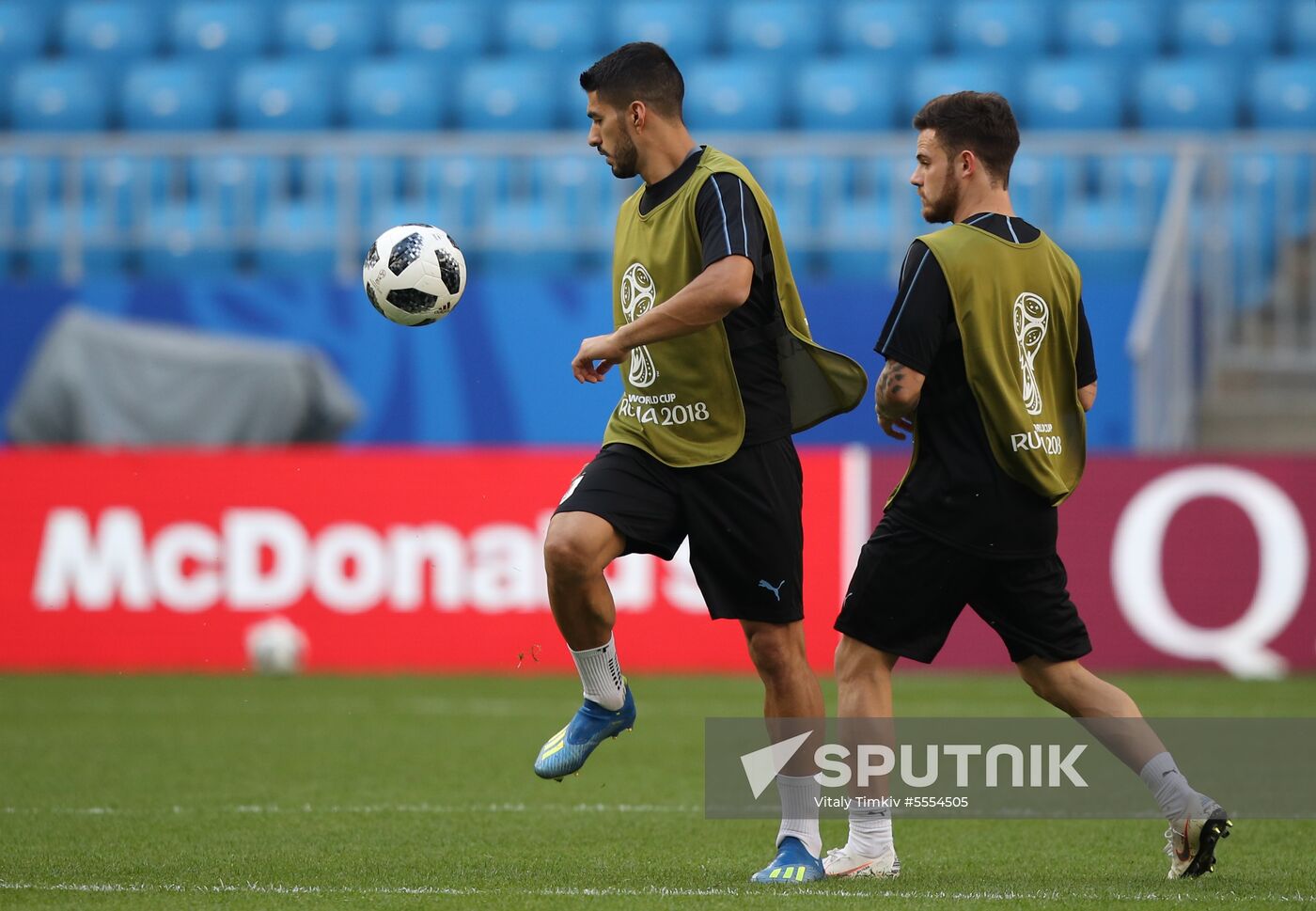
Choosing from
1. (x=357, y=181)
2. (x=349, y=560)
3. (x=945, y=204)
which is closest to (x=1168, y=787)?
(x=945, y=204)

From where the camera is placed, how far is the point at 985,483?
15.0 ft

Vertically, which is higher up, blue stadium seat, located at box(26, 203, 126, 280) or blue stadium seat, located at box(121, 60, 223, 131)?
blue stadium seat, located at box(121, 60, 223, 131)

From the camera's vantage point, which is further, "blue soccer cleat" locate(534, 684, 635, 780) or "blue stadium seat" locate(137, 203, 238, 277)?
"blue stadium seat" locate(137, 203, 238, 277)

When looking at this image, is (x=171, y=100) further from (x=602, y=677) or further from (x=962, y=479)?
(x=962, y=479)

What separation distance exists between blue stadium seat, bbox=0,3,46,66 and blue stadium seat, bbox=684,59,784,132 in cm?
539

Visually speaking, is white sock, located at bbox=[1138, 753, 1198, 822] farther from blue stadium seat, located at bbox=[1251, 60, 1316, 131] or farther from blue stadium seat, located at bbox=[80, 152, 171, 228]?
blue stadium seat, located at bbox=[1251, 60, 1316, 131]

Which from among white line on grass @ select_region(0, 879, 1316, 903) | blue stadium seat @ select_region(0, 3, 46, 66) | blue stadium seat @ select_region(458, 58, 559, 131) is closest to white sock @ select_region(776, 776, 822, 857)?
white line on grass @ select_region(0, 879, 1316, 903)

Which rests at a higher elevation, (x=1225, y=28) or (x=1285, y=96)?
(x=1225, y=28)

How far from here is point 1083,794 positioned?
6344mm

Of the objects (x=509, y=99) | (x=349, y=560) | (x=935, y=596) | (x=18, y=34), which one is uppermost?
(x=18, y=34)

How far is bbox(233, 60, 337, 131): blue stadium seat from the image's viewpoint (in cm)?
1409

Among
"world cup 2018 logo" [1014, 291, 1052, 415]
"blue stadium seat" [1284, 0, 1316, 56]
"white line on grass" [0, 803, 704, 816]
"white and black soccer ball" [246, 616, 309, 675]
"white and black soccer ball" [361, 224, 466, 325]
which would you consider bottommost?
"white and black soccer ball" [246, 616, 309, 675]

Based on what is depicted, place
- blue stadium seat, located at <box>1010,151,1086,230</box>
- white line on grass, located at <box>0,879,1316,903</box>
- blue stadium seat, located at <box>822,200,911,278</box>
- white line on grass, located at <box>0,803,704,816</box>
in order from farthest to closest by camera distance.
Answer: blue stadium seat, located at <box>822,200,911,278</box>
blue stadium seat, located at <box>1010,151,1086,230</box>
white line on grass, located at <box>0,803,704,816</box>
white line on grass, located at <box>0,879,1316,903</box>

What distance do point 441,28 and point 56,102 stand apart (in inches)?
120
